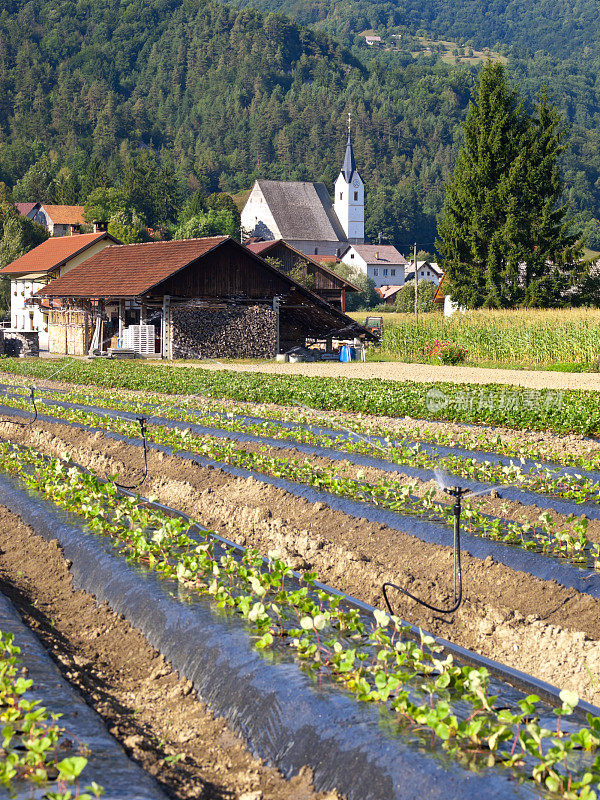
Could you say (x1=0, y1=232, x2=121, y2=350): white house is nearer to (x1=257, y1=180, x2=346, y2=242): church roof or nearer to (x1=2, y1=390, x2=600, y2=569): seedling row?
(x1=2, y1=390, x2=600, y2=569): seedling row

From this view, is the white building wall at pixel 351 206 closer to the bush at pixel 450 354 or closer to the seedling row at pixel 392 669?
the bush at pixel 450 354

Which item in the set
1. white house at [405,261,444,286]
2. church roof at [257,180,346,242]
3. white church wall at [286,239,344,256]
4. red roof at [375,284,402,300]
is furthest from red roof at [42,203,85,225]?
white house at [405,261,444,286]

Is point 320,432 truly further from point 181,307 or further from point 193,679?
point 181,307

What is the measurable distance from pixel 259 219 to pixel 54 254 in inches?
2443

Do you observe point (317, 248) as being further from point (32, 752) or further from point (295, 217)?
point (32, 752)

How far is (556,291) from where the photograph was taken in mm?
41156

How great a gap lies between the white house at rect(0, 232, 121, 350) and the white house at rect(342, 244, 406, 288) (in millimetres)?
55909

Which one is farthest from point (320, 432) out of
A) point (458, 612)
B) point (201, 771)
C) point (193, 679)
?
point (201, 771)

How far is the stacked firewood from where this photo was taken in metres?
35.6

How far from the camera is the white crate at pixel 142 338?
1415 inches

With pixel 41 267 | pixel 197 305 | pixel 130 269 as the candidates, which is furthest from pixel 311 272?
pixel 197 305

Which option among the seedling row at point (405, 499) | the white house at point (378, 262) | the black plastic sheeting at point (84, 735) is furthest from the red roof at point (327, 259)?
the black plastic sheeting at point (84, 735)

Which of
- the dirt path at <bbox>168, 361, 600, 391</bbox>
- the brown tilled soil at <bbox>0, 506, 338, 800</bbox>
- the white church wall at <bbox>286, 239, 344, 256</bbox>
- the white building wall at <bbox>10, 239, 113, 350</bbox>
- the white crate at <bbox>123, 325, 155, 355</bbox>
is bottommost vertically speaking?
the brown tilled soil at <bbox>0, 506, 338, 800</bbox>

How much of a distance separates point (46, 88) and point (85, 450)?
630 feet
